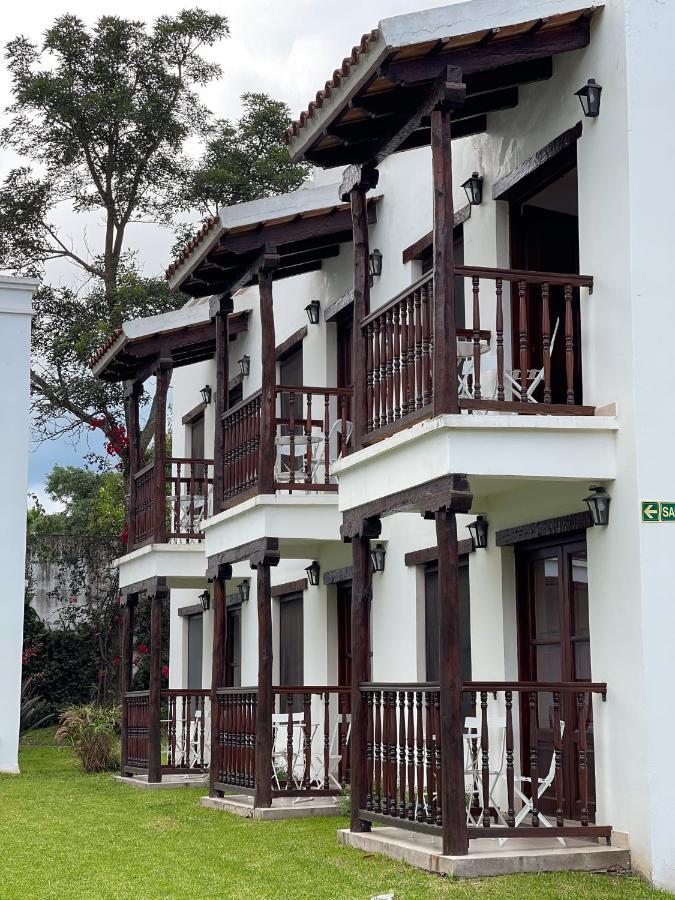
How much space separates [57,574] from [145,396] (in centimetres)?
443

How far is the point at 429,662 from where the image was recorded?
12.2m

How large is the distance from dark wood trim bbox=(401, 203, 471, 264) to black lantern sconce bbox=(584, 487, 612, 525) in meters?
3.64

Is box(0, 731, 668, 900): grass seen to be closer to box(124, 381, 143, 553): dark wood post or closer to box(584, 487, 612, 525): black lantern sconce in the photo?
box(584, 487, 612, 525): black lantern sconce

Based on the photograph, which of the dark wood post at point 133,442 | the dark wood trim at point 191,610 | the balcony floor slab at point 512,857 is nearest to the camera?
the balcony floor slab at point 512,857

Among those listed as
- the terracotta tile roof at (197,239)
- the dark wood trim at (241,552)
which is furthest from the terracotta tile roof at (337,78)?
the dark wood trim at (241,552)

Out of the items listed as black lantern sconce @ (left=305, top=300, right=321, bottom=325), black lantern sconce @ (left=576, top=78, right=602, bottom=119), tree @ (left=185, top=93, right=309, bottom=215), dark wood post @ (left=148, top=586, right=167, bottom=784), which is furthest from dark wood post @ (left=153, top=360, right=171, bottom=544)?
tree @ (left=185, top=93, right=309, bottom=215)

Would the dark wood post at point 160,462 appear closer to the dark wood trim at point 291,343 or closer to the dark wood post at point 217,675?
the dark wood trim at point 291,343

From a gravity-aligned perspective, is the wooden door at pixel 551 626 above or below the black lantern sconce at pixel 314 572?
below

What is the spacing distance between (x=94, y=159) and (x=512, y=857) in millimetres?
23086

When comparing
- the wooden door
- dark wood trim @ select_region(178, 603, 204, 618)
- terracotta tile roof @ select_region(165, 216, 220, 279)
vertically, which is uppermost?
terracotta tile roof @ select_region(165, 216, 220, 279)

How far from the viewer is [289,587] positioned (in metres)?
15.9

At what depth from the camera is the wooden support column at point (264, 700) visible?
39.5ft

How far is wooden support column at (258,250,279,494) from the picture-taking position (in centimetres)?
1252

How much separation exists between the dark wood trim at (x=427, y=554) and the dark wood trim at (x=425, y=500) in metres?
1.35
